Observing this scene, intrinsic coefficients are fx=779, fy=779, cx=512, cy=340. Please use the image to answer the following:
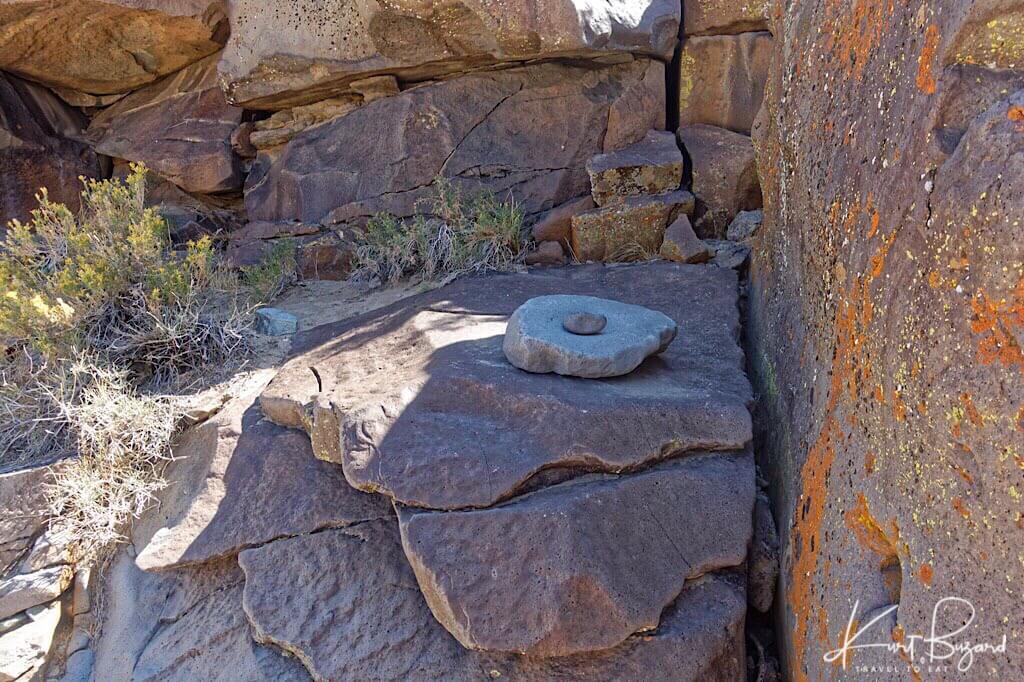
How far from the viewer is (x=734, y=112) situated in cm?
497

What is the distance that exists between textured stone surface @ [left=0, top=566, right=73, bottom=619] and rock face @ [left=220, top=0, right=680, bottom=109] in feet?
11.6

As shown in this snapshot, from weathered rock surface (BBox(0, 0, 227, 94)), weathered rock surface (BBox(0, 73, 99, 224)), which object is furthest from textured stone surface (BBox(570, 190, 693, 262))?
weathered rock surface (BBox(0, 73, 99, 224))

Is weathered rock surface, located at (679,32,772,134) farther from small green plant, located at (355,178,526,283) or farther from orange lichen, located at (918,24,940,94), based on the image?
orange lichen, located at (918,24,940,94)

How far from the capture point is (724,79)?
197 inches

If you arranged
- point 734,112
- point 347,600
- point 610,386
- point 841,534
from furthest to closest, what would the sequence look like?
1. point 734,112
2. point 610,386
3. point 347,600
4. point 841,534

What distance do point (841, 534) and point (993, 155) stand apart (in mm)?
891

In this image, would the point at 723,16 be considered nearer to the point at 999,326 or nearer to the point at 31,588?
the point at 999,326

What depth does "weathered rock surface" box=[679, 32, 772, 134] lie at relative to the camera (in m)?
4.95

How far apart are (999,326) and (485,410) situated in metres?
1.54

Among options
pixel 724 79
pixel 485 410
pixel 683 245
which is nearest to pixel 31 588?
pixel 485 410

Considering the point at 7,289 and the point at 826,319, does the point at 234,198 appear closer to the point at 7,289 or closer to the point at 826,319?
the point at 7,289

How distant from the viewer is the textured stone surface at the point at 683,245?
13.5 ft

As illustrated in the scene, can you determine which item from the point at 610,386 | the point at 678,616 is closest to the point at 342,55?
the point at 610,386

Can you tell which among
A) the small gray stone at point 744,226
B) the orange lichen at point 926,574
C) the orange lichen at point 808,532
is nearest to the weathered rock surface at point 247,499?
the orange lichen at point 808,532
